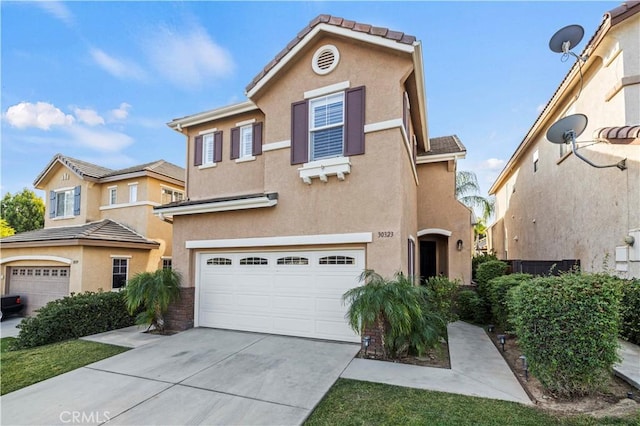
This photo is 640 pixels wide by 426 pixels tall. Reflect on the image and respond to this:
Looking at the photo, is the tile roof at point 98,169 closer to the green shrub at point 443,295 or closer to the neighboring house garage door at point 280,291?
the neighboring house garage door at point 280,291

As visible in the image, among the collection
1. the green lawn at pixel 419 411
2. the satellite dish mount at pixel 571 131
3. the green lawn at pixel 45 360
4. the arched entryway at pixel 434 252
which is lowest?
the green lawn at pixel 45 360

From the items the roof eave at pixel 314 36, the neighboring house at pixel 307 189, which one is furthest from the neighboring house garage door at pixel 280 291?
the roof eave at pixel 314 36

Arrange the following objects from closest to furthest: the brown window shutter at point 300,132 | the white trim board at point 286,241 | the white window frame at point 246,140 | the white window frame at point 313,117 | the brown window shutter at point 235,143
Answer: the white trim board at point 286,241
the white window frame at point 313,117
the brown window shutter at point 300,132
the white window frame at point 246,140
the brown window shutter at point 235,143

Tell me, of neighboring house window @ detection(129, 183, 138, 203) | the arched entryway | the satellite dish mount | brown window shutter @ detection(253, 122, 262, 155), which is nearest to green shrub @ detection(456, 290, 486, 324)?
the arched entryway

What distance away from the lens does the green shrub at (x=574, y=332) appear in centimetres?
460

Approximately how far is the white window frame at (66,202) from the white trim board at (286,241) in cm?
1341

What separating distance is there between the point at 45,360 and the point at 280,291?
5.78 m

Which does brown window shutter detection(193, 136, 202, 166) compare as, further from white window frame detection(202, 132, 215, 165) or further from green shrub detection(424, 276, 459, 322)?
green shrub detection(424, 276, 459, 322)

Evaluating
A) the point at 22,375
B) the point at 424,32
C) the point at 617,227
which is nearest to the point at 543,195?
the point at 617,227

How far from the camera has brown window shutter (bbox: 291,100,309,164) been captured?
888 cm

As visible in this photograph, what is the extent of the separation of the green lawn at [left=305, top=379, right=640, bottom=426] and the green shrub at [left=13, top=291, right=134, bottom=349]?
29.5ft

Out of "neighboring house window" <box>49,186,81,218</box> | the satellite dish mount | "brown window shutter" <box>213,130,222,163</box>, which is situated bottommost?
"neighboring house window" <box>49,186,81,218</box>

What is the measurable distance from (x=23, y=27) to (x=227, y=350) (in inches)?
505

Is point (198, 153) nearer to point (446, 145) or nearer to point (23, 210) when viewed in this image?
point (446, 145)
